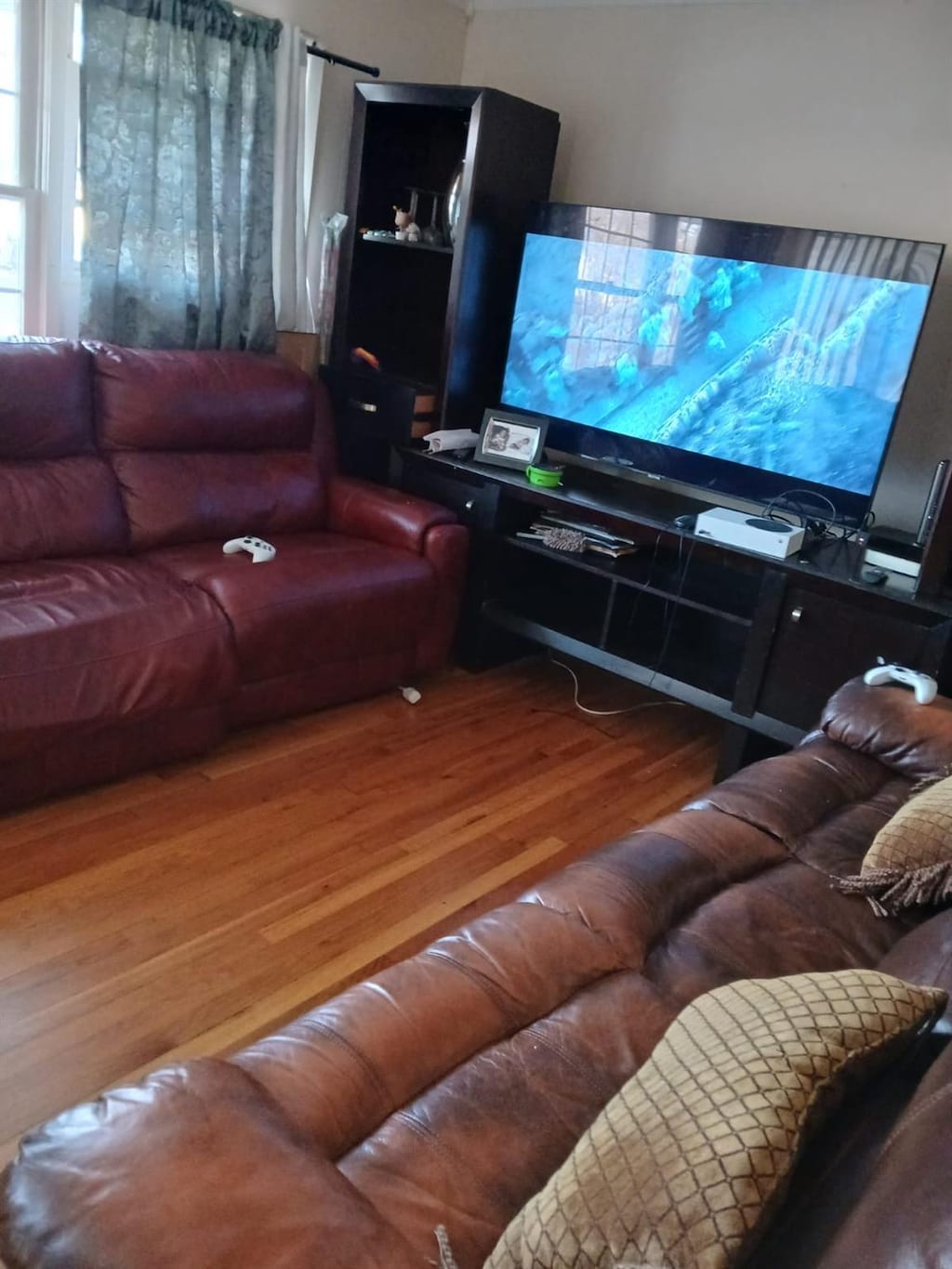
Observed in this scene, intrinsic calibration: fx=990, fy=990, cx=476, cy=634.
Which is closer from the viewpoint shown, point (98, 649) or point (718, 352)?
point (98, 649)

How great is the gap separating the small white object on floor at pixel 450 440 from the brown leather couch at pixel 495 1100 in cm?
191

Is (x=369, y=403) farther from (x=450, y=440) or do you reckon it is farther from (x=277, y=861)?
(x=277, y=861)

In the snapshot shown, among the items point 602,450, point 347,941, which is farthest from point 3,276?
point 347,941

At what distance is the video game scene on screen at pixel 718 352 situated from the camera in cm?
274

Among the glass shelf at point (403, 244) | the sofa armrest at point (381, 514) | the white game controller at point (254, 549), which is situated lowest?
the white game controller at point (254, 549)

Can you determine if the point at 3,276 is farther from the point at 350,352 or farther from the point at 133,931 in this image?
the point at 133,931

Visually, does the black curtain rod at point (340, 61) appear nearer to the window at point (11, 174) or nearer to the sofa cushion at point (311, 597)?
the window at point (11, 174)

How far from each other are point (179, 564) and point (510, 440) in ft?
3.99

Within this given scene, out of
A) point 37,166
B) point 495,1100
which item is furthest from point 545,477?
point 495,1100

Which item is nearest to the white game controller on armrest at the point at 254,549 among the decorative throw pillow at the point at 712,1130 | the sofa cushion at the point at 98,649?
the sofa cushion at the point at 98,649

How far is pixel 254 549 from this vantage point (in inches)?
113

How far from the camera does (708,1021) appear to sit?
3.38 ft

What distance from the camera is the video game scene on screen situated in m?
2.74

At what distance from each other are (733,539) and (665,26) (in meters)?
1.88
